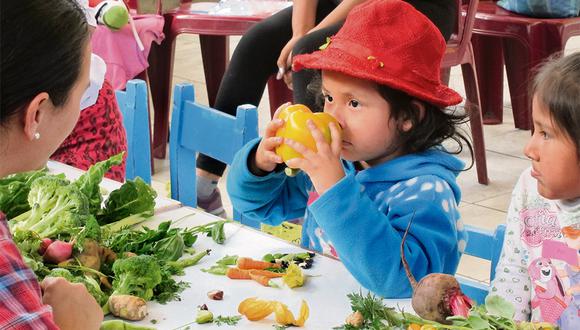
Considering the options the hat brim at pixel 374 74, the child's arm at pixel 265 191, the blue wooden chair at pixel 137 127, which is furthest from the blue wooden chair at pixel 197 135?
the hat brim at pixel 374 74

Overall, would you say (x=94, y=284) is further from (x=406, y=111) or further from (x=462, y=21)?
(x=462, y=21)

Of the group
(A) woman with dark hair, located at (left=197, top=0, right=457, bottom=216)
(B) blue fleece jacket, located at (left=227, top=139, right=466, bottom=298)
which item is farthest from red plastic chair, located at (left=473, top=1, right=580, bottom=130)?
(B) blue fleece jacket, located at (left=227, top=139, right=466, bottom=298)

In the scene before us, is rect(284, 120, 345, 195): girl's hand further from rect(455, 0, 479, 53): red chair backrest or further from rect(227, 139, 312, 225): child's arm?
rect(455, 0, 479, 53): red chair backrest

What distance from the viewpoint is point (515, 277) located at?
1.77 metres

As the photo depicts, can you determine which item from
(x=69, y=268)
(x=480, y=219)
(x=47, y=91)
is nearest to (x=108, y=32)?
(x=480, y=219)

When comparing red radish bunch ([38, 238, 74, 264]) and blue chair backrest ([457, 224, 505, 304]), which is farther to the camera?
blue chair backrest ([457, 224, 505, 304])

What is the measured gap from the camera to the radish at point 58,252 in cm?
158

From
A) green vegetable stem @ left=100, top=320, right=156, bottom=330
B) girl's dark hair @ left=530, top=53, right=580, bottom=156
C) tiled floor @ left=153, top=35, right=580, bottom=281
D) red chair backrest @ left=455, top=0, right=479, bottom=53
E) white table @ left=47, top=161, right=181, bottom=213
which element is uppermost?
girl's dark hair @ left=530, top=53, right=580, bottom=156

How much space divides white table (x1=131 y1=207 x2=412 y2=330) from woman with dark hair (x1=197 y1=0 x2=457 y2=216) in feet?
3.53

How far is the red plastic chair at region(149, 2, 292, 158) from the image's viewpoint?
437 cm

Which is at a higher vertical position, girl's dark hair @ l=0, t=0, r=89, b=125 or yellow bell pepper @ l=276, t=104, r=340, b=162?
girl's dark hair @ l=0, t=0, r=89, b=125

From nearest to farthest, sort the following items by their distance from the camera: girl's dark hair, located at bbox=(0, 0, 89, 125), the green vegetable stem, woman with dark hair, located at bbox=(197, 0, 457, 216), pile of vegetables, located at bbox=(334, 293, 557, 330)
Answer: girl's dark hair, located at bbox=(0, 0, 89, 125), pile of vegetables, located at bbox=(334, 293, 557, 330), the green vegetable stem, woman with dark hair, located at bbox=(197, 0, 457, 216)

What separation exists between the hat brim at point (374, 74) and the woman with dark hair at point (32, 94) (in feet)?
2.33

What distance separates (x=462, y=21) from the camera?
396 centimetres
